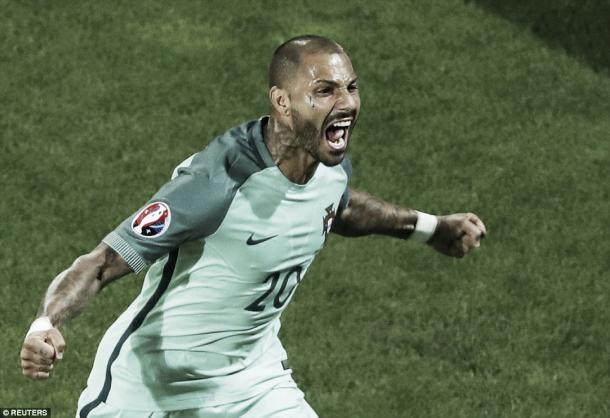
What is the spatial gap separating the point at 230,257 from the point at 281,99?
71 centimetres

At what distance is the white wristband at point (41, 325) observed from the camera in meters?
6.41

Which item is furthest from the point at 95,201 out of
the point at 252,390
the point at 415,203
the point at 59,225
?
the point at 252,390

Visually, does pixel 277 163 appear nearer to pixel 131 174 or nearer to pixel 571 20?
pixel 131 174

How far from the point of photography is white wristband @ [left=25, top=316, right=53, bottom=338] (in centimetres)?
641

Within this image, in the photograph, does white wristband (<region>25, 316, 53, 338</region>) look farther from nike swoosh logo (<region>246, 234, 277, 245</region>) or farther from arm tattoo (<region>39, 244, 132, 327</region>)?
nike swoosh logo (<region>246, 234, 277, 245</region>)

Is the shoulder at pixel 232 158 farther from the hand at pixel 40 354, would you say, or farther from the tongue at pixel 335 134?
the hand at pixel 40 354

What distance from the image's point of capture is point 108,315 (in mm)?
11141

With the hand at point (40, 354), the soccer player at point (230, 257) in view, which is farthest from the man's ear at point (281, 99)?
the hand at point (40, 354)

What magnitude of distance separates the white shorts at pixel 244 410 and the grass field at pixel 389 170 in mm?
2576

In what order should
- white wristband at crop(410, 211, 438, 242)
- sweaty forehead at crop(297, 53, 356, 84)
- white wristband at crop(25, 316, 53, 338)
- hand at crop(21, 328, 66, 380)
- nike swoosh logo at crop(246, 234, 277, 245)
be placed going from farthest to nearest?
white wristband at crop(410, 211, 438, 242), nike swoosh logo at crop(246, 234, 277, 245), sweaty forehead at crop(297, 53, 356, 84), white wristband at crop(25, 316, 53, 338), hand at crop(21, 328, 66, 380)

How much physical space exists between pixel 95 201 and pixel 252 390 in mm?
5053

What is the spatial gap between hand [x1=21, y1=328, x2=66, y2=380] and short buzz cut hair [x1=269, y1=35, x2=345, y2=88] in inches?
61.5

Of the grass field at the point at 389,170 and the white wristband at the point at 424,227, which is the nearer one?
the white wristband at the point at 424,227

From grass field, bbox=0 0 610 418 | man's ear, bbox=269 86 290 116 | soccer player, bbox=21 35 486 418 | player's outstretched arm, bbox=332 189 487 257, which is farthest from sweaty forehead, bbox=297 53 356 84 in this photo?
grass field, bbox=0 0 610 418
